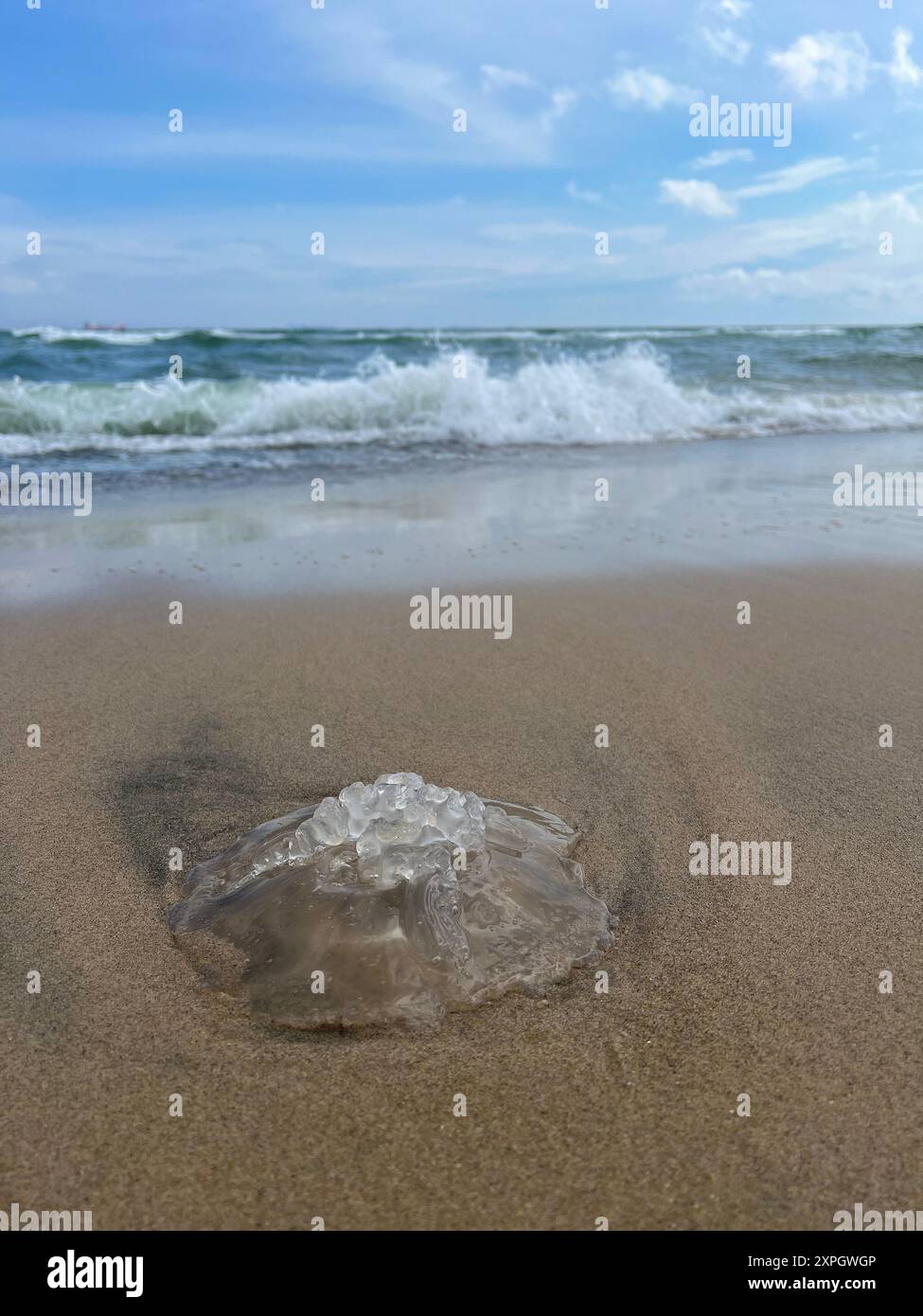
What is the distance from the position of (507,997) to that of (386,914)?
29 centimetres

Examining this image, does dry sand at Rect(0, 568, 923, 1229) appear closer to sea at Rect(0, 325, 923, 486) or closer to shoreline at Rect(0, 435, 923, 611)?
shoreline at Rect(0, 435, 923, 611)

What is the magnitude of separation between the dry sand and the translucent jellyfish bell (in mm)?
64

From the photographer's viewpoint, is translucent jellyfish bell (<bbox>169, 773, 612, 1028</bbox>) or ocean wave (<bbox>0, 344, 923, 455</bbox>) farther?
ocean wave (<bbox>0, 344, 923, 455</bbox>)

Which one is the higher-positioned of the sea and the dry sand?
the sea

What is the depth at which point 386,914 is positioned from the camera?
6.55 feet

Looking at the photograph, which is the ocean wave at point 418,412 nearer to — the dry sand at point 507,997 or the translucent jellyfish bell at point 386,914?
the dry sand at point 507,997

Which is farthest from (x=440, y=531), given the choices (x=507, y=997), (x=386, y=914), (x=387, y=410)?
(x=387, y=410)

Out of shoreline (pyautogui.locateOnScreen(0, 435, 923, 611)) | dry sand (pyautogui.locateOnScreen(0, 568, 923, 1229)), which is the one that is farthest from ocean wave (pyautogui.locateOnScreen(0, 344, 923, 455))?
dry sand (pyautogui.locateOnScreen(0, 568, 923, 1229))

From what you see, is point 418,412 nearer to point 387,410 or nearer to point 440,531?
point 387,410

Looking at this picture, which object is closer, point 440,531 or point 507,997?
point 507,997

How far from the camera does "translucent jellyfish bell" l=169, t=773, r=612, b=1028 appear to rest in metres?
1.90
